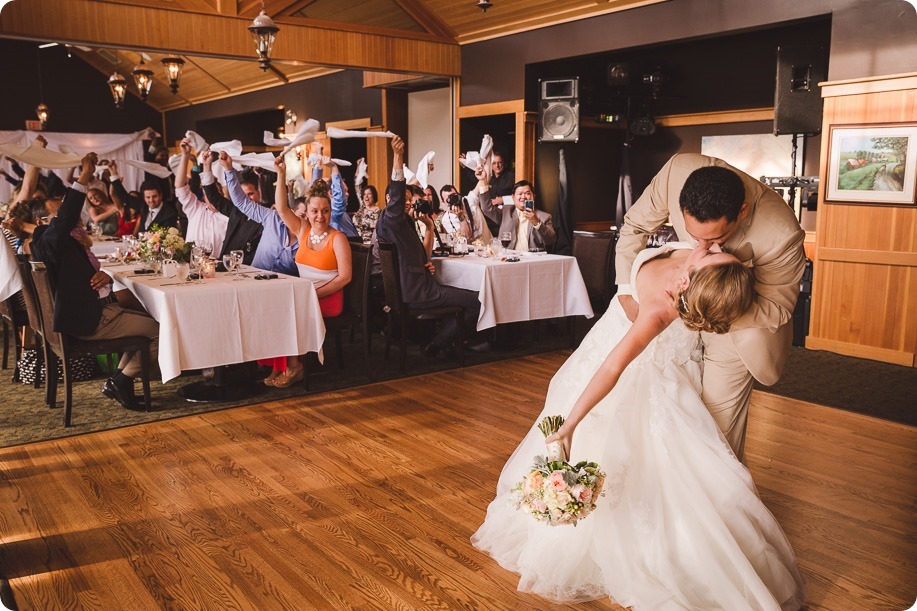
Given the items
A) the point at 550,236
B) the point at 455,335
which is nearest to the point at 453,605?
the point at 455,335

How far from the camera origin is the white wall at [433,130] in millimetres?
11195

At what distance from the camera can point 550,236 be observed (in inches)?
278

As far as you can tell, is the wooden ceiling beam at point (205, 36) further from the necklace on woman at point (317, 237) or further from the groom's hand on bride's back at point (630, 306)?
the groom's hand on bride's back at point (630, 306)

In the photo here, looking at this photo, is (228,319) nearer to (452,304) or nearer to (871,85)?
(452,304)

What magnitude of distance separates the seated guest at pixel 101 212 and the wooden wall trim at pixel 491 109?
181 inches

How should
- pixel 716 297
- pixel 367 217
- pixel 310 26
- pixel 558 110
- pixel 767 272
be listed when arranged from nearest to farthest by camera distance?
pixel 716 297
pixel 767 272
pixel 367 217
pixel 310 26
pixel 558 110

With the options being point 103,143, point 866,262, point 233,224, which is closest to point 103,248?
point 233,224

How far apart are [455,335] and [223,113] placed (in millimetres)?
11324

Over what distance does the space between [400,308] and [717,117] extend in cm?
628

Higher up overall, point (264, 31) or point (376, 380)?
point (264, 31)

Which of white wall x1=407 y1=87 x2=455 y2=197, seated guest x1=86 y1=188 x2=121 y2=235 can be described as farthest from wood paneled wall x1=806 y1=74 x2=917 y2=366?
seated guest x1=86 y1=188 x2=121 y2=235

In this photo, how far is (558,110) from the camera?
8914 millimetres

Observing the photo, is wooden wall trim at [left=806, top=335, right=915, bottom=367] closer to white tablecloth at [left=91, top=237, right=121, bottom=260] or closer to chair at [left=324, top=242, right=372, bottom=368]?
chair at [left=324, top=242, right=372, bottom=368]

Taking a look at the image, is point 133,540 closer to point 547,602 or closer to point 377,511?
point 377,511
